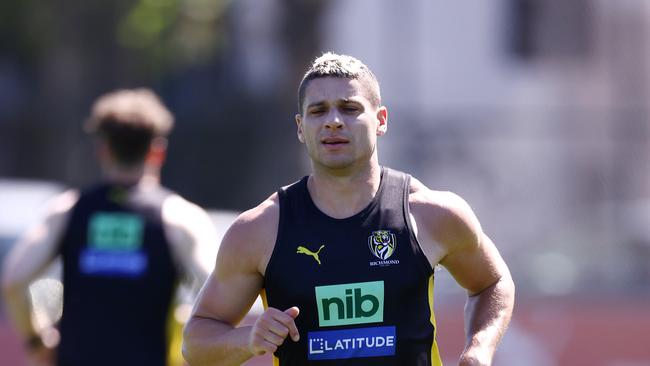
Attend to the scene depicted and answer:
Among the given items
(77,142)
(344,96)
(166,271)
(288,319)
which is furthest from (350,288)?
(77,142)

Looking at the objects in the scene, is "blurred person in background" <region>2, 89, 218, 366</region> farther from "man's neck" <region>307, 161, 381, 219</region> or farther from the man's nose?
the man's nose

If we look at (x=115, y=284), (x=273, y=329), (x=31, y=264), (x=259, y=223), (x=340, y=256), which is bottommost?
(x=115, y=284)

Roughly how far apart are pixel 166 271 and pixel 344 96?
2.17 metres

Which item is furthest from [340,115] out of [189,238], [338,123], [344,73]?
[189,238]

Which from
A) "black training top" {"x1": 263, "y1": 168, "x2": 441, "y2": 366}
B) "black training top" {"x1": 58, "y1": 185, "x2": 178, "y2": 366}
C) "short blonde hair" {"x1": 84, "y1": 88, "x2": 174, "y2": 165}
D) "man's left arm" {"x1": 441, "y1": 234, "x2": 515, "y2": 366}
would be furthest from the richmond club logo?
"short blonde hair" {"x1": 84, "y1": 88, "x2": 174, "y2": 165}

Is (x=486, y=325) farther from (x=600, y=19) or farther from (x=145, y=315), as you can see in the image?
(x=600, y=19)

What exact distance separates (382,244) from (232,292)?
55 cm

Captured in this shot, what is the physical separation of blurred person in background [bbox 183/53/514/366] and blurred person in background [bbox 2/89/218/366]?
1.71 m

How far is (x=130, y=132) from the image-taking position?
6.48m

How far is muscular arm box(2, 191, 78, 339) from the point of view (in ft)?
20.9

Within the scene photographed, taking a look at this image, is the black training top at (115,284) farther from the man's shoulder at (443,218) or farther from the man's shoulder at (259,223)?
the man's shoulder at (443,218)

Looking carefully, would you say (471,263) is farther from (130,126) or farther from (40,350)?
(40,350)

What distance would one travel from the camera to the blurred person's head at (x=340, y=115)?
14.8 feet

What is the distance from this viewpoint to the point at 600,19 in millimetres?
19344
